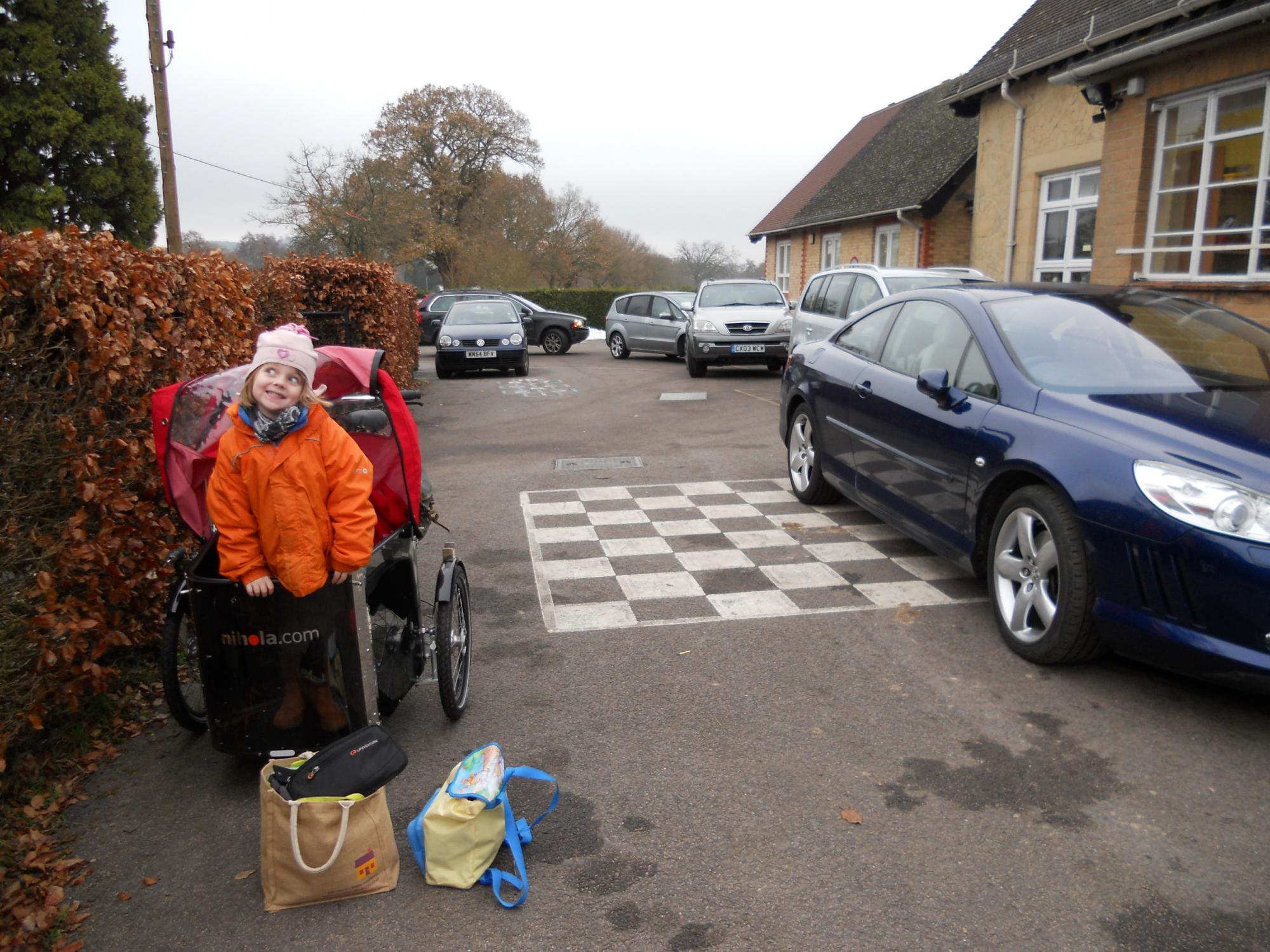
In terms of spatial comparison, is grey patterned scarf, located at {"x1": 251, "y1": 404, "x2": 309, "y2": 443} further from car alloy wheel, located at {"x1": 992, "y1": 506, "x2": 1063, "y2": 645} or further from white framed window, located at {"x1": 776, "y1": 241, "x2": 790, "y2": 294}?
white framed window, located at {"x1": 776, "y1": 241, "x2": 790, "y2": 294}

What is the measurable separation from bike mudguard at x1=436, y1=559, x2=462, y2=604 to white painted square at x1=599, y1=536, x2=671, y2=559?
2286mm

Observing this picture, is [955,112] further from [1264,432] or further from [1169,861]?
[1169,861]

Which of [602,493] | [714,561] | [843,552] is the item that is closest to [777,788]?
[714,561]

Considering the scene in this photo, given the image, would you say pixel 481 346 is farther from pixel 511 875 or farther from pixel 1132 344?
pixel 511 875

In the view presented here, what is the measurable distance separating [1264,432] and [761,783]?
2.54 m

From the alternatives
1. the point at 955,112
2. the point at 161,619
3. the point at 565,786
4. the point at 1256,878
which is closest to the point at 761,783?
the point at 565,786

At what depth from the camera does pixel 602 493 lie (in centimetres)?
834

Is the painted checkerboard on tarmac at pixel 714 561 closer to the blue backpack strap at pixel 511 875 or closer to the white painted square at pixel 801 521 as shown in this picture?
the white painted square at pixel 801 521

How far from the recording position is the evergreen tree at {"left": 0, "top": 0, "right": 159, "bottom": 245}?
84.2 feet

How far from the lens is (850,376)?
670cm

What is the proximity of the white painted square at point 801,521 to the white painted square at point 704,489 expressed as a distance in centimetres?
91

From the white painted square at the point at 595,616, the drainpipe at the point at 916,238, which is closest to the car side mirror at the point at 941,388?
the white painted square at the point at 595,616

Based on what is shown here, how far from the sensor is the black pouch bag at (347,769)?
2.93 metres

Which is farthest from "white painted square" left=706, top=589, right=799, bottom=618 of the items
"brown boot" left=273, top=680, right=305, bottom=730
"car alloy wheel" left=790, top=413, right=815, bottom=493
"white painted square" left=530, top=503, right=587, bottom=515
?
"brown boot" left=273, top=680, right=305, bottom=730
